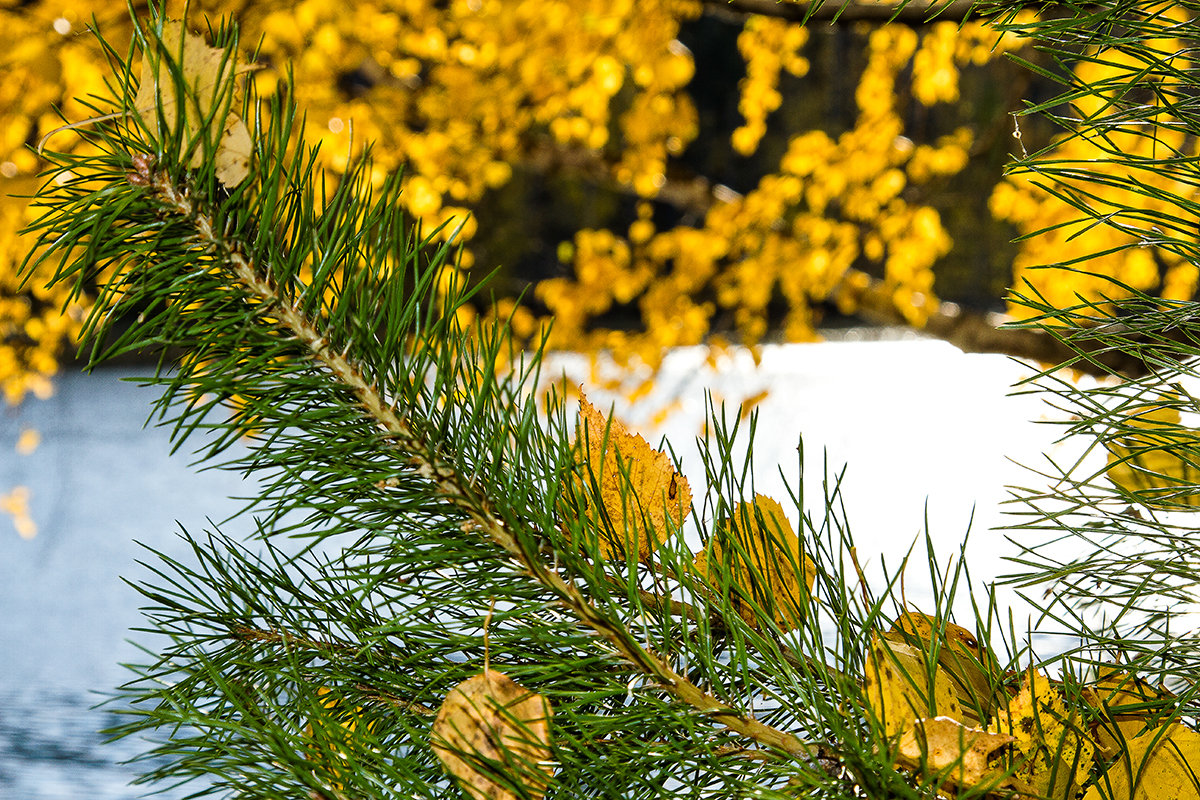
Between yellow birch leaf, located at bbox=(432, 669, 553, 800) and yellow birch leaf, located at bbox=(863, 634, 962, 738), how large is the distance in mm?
55

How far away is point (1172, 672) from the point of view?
0.67 feet

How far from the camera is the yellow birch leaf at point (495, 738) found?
0.15 metres

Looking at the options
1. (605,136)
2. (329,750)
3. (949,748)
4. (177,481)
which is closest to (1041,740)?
(949,748)

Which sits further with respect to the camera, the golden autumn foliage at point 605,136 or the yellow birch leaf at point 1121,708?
the golden autumn foliage at point 605,136

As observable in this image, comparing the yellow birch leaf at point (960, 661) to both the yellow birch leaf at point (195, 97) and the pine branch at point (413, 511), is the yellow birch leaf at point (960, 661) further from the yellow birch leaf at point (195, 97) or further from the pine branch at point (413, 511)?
the yellow birch leaf at point (195, 97)

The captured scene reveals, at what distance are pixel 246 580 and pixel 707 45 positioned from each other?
321 inches

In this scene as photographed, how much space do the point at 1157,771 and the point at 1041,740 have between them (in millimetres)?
24

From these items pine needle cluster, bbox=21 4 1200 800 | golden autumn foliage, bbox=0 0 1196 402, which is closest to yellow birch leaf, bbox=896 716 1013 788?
pine needle cluster, bbox=21 4 1200 800

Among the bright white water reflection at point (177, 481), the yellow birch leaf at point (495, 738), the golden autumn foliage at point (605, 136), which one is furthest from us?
the bright white water reflection at point (177, 481)

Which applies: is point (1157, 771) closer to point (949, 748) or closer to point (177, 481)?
point (949, 748)

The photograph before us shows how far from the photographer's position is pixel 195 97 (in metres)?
0.17

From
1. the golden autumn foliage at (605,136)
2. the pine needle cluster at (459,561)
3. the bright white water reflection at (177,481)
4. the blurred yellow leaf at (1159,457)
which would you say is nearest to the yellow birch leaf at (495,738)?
the pine needle cluster at (459,561)

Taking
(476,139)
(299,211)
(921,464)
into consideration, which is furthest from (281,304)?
(921,464)

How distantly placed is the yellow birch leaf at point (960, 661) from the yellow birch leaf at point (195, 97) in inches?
5.9
